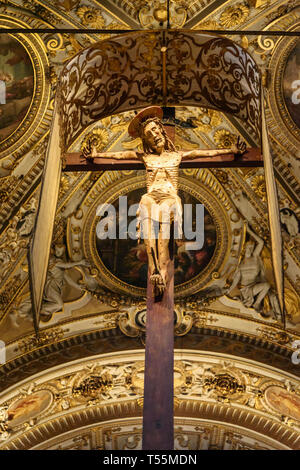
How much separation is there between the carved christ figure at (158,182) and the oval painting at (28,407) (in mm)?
4784

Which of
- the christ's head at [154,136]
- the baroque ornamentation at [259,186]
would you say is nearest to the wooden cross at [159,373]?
the christ's head at [154,136]

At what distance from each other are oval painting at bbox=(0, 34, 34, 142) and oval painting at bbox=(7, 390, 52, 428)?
3.11 m

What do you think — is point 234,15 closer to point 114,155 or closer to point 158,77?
point 158,77

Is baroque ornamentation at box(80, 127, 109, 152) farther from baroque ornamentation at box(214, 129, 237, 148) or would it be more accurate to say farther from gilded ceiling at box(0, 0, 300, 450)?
baroque ornamentation at box(214, 129, 237, 148)

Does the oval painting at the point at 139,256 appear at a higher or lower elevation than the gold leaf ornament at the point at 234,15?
A: lower

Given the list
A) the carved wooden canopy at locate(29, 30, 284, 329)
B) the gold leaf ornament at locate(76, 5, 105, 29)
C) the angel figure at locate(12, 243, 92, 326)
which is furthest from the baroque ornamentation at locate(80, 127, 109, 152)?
the carved wooden canopy at locate(29, 30, 284, 329)

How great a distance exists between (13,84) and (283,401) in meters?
4.90

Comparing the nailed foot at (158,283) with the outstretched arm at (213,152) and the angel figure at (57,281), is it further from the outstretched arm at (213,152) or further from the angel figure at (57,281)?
the angel figure at (57,281)

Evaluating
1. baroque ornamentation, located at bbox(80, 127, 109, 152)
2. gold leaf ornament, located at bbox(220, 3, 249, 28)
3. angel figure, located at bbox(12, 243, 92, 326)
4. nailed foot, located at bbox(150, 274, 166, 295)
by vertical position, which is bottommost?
A: nailed foot, located at bbox(150, 274, 166, 295)

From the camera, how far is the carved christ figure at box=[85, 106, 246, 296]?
526 centimetres

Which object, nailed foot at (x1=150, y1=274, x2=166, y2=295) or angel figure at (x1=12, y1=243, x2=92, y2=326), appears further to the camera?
angel figure at (x1=12, y1=243, x2=92, y2=326)

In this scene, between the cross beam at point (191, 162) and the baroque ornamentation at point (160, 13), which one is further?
the baroque ornamentation at point (160, 13)

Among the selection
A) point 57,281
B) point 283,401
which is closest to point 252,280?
point 283,401

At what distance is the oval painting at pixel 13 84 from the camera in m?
9.23
